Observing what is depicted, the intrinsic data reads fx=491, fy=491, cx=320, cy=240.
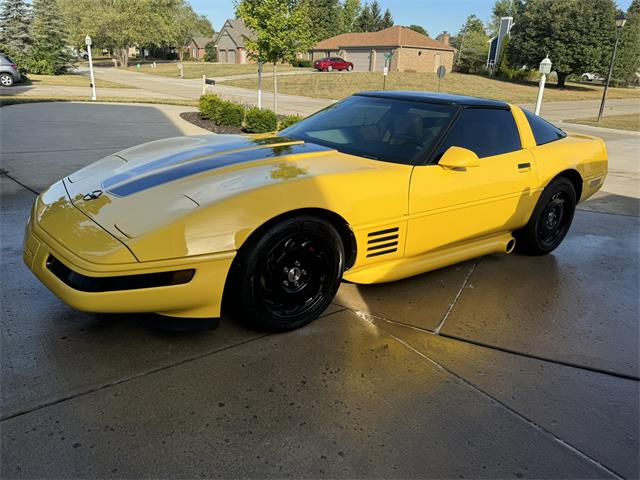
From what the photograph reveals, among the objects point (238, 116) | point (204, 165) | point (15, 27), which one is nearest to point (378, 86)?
point (15, 27)

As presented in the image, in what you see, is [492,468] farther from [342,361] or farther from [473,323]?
[473,323]

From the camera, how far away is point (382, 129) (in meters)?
3.70

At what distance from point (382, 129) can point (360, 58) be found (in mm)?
Result: 57342

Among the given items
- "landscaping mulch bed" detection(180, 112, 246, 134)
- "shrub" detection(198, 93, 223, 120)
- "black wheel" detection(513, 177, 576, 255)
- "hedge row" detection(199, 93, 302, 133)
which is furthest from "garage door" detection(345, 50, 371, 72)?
"black wheel" detection(513, 177, 576, 255)

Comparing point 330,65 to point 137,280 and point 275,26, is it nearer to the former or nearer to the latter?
point 275,26

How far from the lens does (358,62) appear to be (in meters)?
57.6

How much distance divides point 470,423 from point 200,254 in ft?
4.93

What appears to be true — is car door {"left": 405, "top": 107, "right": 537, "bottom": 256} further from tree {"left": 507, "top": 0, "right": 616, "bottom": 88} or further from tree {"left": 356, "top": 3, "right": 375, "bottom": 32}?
tree {"left": 356, "top": 3, "right": 375, "bottom": 32}

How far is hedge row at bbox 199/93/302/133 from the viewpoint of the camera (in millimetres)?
11656

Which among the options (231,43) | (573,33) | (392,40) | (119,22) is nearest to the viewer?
(573,33)

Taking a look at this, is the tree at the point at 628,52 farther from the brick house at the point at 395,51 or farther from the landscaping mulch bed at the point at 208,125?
the landscaping mulch bed at the point at 208,125

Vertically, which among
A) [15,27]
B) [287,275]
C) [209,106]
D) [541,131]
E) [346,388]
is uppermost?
[15,27]

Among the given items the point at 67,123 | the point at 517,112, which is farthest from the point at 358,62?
the point at 517,112

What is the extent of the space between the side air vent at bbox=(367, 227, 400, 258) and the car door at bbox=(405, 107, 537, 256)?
0.13m
